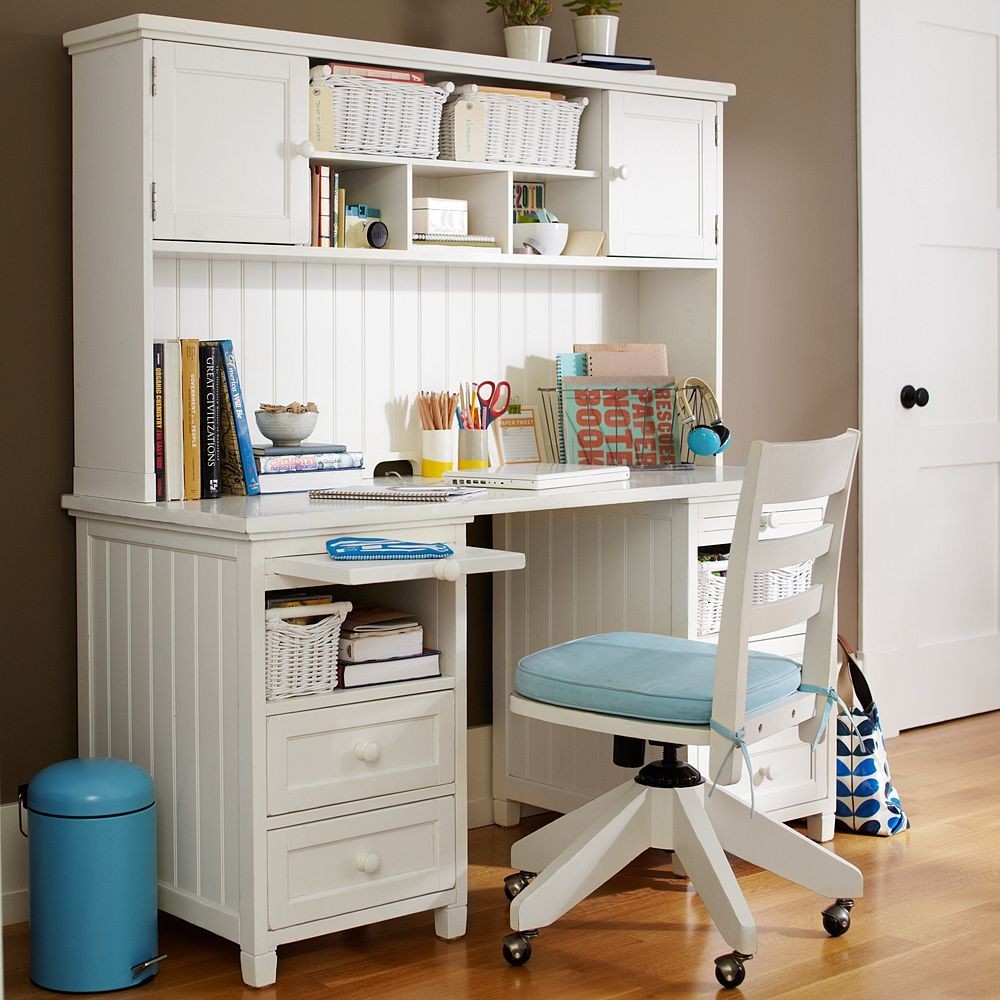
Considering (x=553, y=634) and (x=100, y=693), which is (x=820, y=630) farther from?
(x=100, y=693)

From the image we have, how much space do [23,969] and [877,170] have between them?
286cm

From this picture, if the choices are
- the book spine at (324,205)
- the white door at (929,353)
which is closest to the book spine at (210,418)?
the book spine at (324,205)

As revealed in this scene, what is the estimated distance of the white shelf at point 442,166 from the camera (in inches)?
113

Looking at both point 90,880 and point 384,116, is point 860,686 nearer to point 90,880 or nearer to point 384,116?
point 384,116

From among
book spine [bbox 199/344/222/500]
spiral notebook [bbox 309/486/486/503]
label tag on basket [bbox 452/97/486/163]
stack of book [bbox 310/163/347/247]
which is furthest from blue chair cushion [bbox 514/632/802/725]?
label tag on basket [bbox 452/97/486/163]

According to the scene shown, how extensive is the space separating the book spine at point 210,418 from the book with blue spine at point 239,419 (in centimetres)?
2

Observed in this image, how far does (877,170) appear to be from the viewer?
4039 millimetres

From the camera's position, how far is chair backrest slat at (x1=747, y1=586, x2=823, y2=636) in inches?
95.4

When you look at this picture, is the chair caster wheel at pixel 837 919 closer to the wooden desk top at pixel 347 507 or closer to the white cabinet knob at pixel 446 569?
the wooden desk top at pixel 347 507

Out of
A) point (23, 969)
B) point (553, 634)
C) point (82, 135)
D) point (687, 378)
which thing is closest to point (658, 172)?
point (687, 378)

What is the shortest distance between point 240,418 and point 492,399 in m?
0.72

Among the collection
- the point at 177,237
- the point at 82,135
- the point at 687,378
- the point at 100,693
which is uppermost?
the point at 82,135

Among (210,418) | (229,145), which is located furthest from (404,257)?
(210,418)

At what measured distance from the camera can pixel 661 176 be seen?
3285 millimetres
